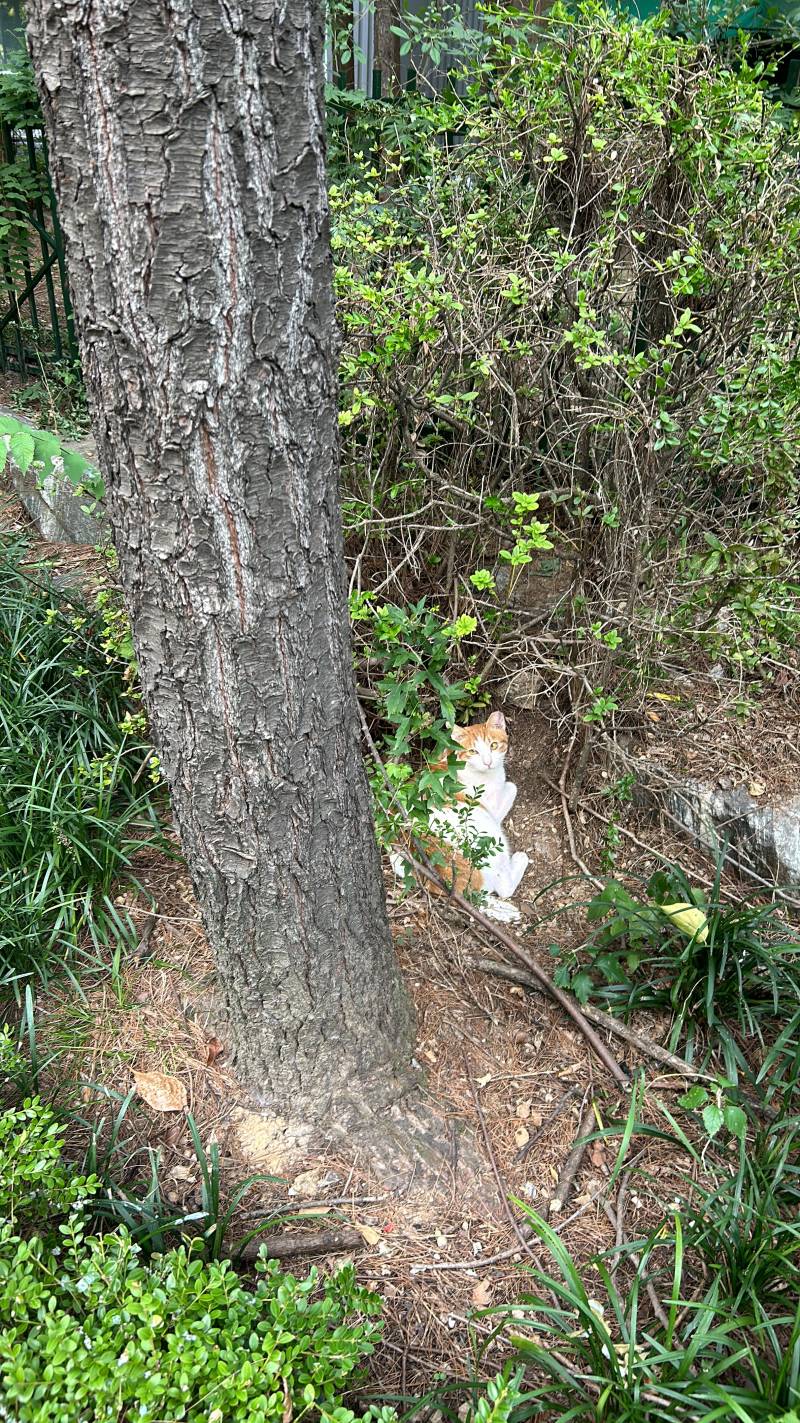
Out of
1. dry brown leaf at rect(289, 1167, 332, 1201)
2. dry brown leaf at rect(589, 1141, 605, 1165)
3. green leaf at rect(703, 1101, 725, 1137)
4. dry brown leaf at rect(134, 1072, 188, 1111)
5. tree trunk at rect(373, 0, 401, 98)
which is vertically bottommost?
dry brown leaf at rect(589, 1141, 605, 1165)

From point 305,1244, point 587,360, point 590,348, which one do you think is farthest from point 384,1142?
point 590,348

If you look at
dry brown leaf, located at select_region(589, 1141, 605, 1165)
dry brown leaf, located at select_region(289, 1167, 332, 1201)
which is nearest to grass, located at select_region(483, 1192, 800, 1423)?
dry brown leaf, located at select_region(589, 1141, 605, 1165)

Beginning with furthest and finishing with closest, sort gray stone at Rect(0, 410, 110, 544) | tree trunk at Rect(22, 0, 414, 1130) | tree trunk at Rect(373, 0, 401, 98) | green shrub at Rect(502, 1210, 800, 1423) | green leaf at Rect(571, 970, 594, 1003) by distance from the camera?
tree trunk at Rect(373, 0, 401, 98)
gray stone at Rect(0, 410, 110, 544)
green leaf at Rect(571, 970, 594, 1003)
green shrub at Rect(502, 1210, 800, 1423)
tree trunk at Rect(22, 0, 414, 1130)

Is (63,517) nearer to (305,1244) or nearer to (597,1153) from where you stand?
(305,1244)

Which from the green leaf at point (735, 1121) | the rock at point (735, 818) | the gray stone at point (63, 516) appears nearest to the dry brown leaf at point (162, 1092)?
the green leaf at point (735, 1121)

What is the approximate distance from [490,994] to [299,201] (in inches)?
82.1

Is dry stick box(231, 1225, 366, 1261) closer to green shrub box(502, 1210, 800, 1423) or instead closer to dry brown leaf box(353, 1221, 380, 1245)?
dry brown leaf box(353, 1221, 380, 1245)

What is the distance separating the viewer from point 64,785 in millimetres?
2867

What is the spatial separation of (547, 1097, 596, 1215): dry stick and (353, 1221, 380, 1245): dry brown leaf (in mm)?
419

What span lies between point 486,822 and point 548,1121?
92 centimetres

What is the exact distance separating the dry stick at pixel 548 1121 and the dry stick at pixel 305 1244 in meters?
0.47

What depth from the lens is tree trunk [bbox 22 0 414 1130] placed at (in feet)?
4.52

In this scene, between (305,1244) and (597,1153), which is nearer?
(305,1244)

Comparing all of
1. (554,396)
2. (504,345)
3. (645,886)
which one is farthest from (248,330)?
(645,886)
